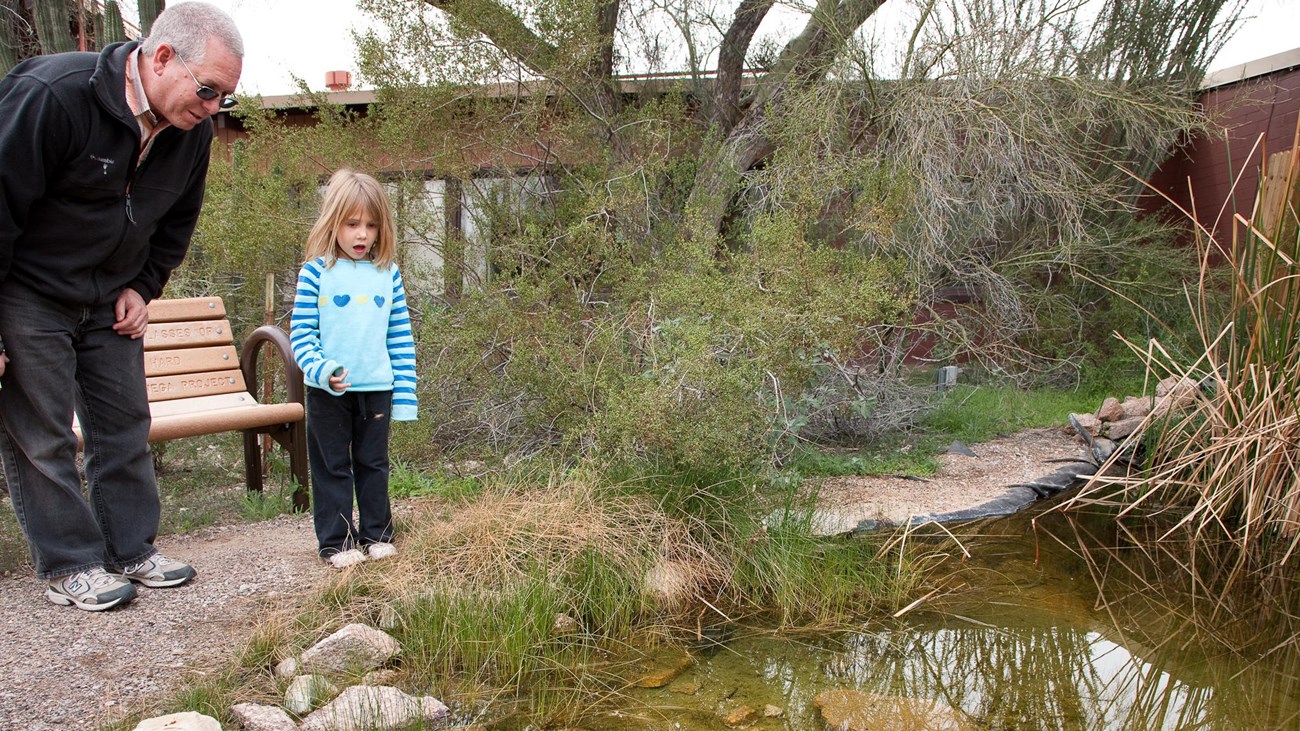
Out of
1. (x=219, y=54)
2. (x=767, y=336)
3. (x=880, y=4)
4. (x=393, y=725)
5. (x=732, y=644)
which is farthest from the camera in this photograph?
(x=880, y=4)

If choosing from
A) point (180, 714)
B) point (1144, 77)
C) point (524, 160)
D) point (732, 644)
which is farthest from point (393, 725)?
point (1144, 77)

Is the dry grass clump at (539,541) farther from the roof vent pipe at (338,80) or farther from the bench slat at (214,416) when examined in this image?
the roof vent pipe at (338,80)

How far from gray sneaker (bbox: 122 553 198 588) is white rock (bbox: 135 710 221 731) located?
109 centimetres

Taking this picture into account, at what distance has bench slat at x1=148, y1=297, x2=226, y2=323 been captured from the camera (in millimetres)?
4547

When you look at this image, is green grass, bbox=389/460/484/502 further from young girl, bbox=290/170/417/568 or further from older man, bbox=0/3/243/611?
older man, bbox=0/3/243/611

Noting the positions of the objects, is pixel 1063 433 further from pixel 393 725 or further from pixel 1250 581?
pixel 393 725

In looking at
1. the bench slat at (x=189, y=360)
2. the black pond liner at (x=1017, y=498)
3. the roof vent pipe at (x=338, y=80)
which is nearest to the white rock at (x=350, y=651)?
the bench slat at (x=189, y=360)

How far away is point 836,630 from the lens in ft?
11.9

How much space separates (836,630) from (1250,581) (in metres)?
1.95

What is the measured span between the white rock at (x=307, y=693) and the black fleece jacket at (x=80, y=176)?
143cm

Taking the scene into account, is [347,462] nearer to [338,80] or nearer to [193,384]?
[193,384]

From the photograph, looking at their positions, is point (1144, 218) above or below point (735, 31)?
below

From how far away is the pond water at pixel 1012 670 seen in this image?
2967 millimetres

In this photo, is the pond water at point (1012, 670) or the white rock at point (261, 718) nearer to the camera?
the white rock at point (261, 718)
